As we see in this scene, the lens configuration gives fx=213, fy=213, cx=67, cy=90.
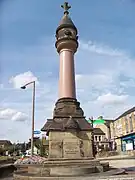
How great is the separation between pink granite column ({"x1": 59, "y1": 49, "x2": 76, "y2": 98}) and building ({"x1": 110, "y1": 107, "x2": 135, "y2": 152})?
30.4m

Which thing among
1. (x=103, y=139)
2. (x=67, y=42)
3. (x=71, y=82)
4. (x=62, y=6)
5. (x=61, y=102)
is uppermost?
(x=62, y=6)

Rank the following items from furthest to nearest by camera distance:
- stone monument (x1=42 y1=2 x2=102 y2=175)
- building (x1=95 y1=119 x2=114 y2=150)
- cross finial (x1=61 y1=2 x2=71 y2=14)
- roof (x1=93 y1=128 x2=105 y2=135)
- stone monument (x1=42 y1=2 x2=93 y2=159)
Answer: roof (x1=93 y1=128 x2=105 y2=135) → building (x1=95 y1=119 x2=114 y2=150) → cross finial (x1=61 y1=2 x2=71 y2=14) → stone monument (x1=42 y1=2 x2=93 y2=159) → stone monument (x1=42 y1=2 x2=102 y2=175)

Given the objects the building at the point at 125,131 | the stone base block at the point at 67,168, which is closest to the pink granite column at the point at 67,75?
the stone base block at the point at 67,168

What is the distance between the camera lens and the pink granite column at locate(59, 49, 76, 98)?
11.5 meters

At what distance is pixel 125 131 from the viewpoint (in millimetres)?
43312

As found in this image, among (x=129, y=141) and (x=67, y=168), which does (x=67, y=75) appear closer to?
(x=67, y=168)

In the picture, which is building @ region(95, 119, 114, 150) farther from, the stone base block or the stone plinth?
the stone base block

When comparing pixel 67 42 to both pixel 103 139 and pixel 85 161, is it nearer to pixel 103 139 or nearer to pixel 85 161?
pixel 85 161

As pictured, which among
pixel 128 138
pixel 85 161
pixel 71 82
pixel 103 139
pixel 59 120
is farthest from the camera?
pixel 103 139

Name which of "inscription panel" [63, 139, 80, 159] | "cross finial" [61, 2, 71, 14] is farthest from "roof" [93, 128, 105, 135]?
"inscription panel" [63, 139, 80, 159]

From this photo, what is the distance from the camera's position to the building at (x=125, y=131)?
40.2 meters

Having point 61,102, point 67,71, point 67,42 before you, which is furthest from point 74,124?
point 67,42

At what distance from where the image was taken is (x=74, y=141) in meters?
10.1

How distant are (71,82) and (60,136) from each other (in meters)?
3.06
